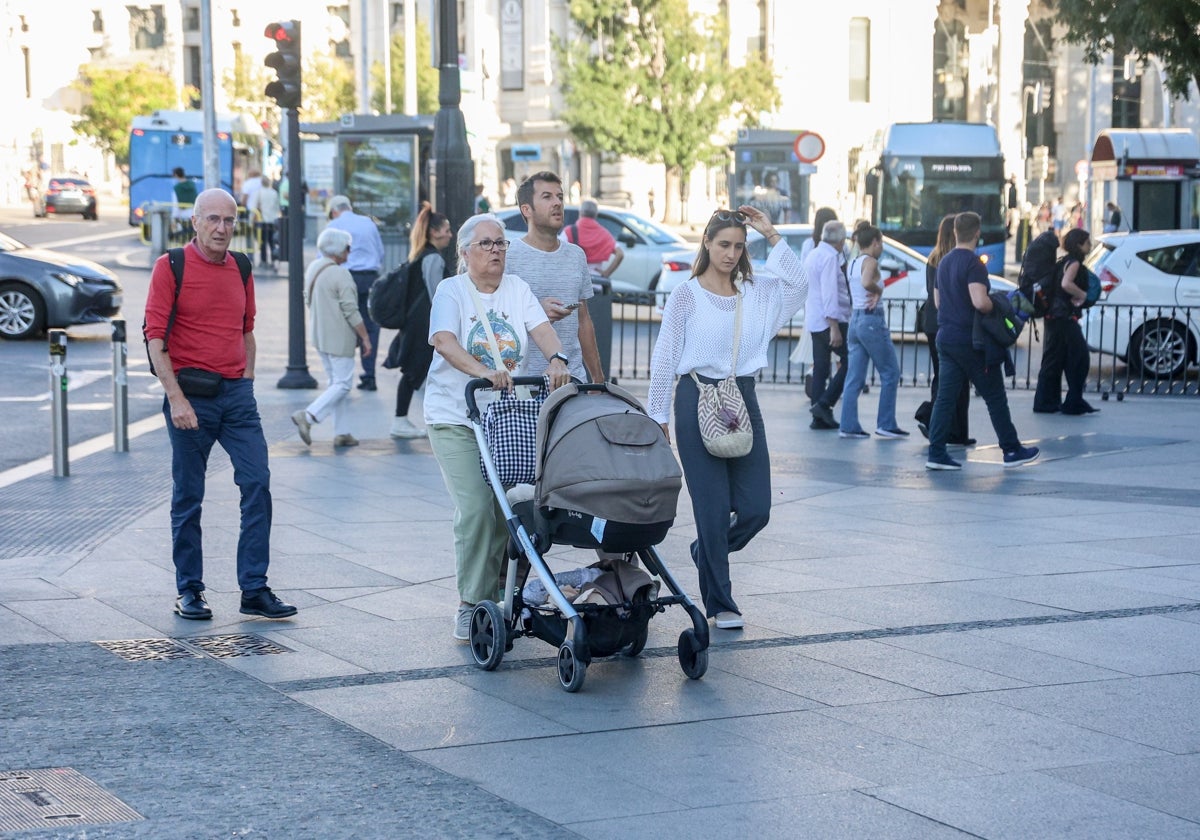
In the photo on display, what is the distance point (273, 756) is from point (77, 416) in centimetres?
1053

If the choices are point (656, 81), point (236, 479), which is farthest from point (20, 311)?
point (656, 81)

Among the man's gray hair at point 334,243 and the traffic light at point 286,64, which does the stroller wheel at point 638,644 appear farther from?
the traffic light at point 286,64

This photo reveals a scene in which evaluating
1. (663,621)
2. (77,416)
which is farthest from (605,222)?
(663,621)

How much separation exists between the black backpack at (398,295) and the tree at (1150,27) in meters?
11.0

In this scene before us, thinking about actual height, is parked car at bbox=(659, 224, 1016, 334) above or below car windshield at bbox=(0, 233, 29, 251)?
below

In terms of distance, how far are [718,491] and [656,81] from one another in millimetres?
49052

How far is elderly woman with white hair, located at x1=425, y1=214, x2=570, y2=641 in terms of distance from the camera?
22.4 ft

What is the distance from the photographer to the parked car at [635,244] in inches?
1051

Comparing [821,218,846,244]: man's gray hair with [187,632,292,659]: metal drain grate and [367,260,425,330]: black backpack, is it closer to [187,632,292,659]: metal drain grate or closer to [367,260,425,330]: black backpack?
[367,260,425,330]: black backpack

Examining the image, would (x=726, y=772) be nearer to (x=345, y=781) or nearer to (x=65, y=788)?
→ (x=345, y=781)

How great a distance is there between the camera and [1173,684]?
6262 millimetres

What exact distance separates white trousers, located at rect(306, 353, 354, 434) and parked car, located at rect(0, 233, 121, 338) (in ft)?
29.7

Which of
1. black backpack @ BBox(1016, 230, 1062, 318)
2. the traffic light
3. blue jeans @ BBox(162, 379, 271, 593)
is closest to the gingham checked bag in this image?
blue jeans @ BBox(162, 379, 271, 593)

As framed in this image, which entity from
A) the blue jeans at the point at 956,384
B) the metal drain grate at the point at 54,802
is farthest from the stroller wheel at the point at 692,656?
the blue jeans at the point at 956,384
